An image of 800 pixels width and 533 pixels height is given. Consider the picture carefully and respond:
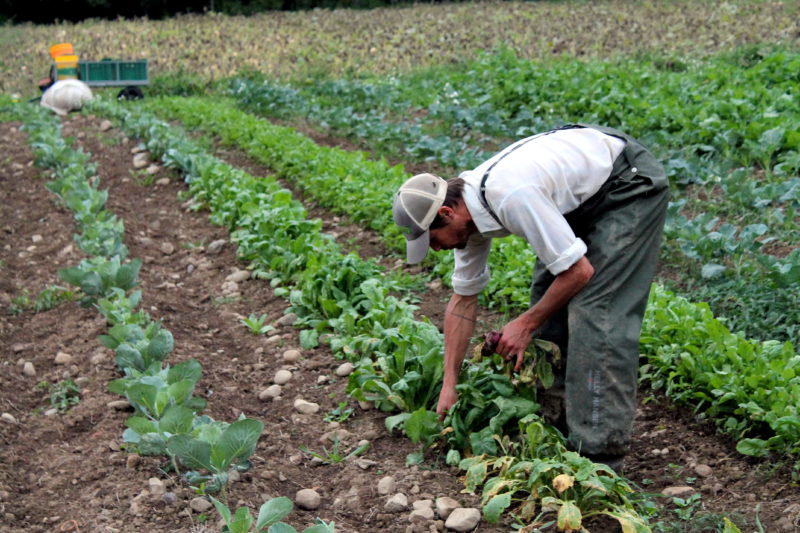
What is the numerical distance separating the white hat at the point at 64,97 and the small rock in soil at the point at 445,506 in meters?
12.2

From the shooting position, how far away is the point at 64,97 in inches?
567

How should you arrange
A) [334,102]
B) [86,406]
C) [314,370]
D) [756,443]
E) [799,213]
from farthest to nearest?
1. [334,102]
2. [799,213]
3. [314,370]
4. [86,406]
5. [756,443]

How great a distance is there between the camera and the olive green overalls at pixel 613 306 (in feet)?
12.0

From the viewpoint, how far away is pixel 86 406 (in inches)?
180

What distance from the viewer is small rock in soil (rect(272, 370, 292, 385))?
5000mm

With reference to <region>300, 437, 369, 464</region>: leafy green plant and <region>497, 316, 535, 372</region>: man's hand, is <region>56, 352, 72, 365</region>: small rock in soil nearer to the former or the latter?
<region>300, 437, 369, 464</region>: leafy green plant

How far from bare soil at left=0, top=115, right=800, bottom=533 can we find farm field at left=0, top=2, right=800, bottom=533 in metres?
0.02

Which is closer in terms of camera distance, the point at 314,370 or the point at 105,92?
the point at 314,370

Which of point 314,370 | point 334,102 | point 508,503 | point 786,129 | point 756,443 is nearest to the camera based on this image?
point 508,503

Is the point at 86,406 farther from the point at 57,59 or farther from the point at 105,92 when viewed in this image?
the point at 105,92

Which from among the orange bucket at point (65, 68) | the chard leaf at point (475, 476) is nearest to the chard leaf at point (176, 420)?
the chard leaf at point (475, 476)

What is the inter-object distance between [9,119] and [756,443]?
12.9 m

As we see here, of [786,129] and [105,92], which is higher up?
[786,129]

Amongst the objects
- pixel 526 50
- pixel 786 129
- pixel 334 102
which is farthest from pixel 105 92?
pixel 786 129
